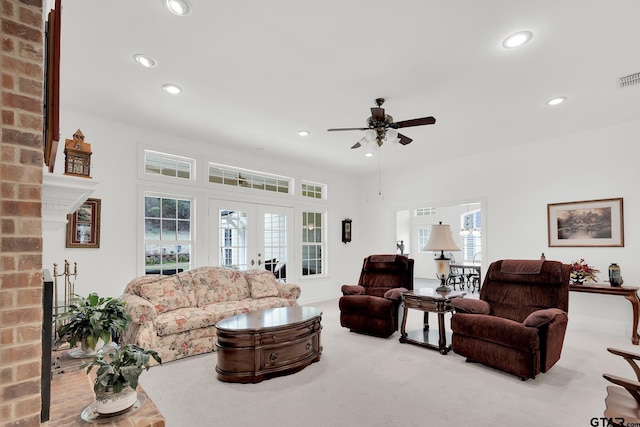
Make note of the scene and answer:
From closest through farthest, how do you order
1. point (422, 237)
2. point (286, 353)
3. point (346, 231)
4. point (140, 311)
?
point (286, 353) → point (140, 311) → point (346, 231) → point (422, 237)

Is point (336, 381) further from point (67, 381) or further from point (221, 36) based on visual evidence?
point (221, 36)

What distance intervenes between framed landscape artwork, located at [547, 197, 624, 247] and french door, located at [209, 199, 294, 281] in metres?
4.38

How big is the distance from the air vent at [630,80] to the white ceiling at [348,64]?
0.08 metres

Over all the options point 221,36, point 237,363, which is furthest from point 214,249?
point 221,36

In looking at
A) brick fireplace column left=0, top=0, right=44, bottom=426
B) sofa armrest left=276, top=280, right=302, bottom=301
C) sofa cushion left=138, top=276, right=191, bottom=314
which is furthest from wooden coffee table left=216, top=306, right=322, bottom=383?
brick fireplace column left=0, top=0, right=44, bottom=426

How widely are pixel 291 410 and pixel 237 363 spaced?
731mm

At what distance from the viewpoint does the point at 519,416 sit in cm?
239

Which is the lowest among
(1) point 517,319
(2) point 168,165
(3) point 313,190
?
(1) point 517,319

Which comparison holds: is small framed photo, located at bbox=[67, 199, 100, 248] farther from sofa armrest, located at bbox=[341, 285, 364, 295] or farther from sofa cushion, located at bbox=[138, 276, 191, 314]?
sofa armrest, located at bbox=[341, 285, 364, 295]

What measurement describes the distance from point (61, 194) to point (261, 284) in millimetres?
3483

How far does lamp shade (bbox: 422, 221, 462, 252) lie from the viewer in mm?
4039

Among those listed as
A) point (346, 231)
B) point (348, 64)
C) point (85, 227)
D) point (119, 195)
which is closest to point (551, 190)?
point (346, 231)

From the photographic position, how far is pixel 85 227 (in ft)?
13.6

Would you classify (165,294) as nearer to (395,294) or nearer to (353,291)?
(353,291)
